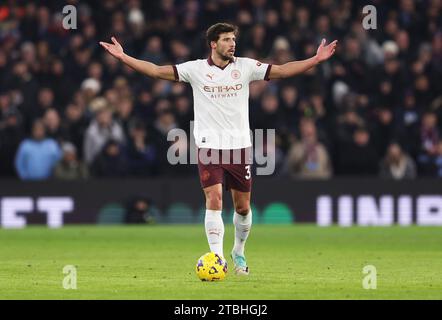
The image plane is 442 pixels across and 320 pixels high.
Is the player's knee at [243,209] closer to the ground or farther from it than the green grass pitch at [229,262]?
farther from it

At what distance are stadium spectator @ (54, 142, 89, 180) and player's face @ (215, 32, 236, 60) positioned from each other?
1039 cm

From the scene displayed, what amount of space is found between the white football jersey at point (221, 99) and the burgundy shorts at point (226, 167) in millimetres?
76

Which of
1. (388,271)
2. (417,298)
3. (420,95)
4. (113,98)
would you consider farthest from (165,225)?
(417,298)

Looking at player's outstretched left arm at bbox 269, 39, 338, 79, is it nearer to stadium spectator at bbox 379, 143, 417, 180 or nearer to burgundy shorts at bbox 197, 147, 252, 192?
burgundy shorts at bbox 197, 147, 252, 192

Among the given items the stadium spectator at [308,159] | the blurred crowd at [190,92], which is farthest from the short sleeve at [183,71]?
the stadium spectator at [308,159]

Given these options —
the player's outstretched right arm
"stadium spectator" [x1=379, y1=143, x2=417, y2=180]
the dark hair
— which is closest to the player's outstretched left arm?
the dark hair

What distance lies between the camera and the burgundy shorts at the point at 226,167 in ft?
42.0

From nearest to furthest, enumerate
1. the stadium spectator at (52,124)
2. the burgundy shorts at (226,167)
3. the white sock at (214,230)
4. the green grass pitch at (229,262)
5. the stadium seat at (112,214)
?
the green grass pitch at (229,262)
the white sock at (214,230)
the burgundy shorts at (226,167)
the stadium spectator at (52,124)
the stadium seat at (112,214)

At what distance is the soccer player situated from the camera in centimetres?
1295

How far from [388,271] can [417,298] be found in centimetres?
291

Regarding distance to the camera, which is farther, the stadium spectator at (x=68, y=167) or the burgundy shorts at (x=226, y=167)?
the stadium spectator at (x=68, y=167)

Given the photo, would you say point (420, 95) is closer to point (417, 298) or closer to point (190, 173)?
point (190, 173)

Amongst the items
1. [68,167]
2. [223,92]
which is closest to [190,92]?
[68,167]

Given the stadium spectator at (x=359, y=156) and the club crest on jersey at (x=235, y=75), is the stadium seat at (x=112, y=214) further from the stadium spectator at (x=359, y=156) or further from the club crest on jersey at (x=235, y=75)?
the club crest on jersey at (x=235, y=75)
